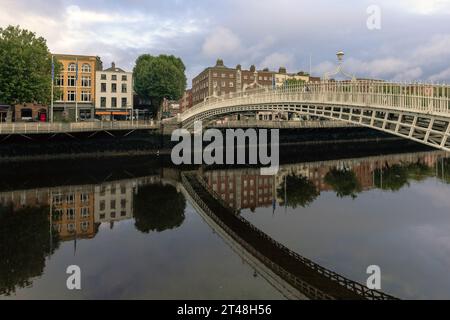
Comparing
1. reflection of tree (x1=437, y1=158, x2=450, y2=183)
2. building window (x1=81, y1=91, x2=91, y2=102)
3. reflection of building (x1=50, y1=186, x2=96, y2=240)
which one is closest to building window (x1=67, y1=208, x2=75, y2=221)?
reflection of building (x1=50, y1=186, x2=96, y2=240)

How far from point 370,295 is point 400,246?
5347mm

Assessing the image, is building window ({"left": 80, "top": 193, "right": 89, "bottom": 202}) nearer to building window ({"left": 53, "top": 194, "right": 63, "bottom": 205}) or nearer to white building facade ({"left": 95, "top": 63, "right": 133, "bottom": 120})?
building window ({"left": 53, "top": 194, "right": 63, "bottom": 205})

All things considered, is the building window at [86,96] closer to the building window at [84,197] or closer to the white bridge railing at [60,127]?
the white bridge railing at [60,127]

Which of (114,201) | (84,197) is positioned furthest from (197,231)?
(84,197)

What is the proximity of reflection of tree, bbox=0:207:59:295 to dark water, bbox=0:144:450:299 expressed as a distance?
1.9 inches

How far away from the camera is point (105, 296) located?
10.5 m

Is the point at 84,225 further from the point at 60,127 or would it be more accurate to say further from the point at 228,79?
the point at 228,79

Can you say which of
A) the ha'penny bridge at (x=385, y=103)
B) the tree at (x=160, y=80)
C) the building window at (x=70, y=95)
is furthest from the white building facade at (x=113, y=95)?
the ha'penny bridge at (x=385, y=103)

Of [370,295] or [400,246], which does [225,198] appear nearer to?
[400,246]

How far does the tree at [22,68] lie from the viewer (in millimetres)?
38562

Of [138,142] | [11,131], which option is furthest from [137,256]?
[138,142]

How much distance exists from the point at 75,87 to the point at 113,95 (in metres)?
6.44
